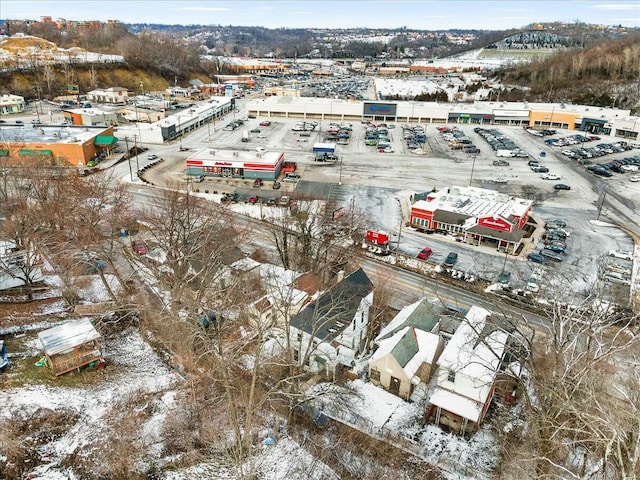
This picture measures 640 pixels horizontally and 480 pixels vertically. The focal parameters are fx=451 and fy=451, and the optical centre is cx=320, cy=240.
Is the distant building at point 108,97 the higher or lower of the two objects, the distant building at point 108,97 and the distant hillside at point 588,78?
the lower

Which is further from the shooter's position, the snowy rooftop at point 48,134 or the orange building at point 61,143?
the snowy rooftop at point 48,134

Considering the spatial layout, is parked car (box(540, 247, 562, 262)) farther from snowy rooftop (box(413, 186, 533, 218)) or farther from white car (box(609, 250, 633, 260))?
snowy rooftop (box(413, 186, 533, 218))

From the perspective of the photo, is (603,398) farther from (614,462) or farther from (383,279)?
(383,279)

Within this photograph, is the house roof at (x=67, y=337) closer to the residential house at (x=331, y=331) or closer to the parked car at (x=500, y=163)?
the residential house at (x=331, y=331)

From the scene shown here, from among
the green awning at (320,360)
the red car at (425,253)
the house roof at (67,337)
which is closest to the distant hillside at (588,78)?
the red car at (425,253)

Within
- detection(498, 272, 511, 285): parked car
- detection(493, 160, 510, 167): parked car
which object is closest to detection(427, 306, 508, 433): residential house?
detection(498, 272, 511, 285): parked car

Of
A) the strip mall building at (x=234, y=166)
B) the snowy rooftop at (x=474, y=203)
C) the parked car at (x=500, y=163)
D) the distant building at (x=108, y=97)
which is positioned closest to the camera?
the snowy rooftop at (x=474, y=203)

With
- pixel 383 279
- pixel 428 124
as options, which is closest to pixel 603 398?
pixel 383 279
